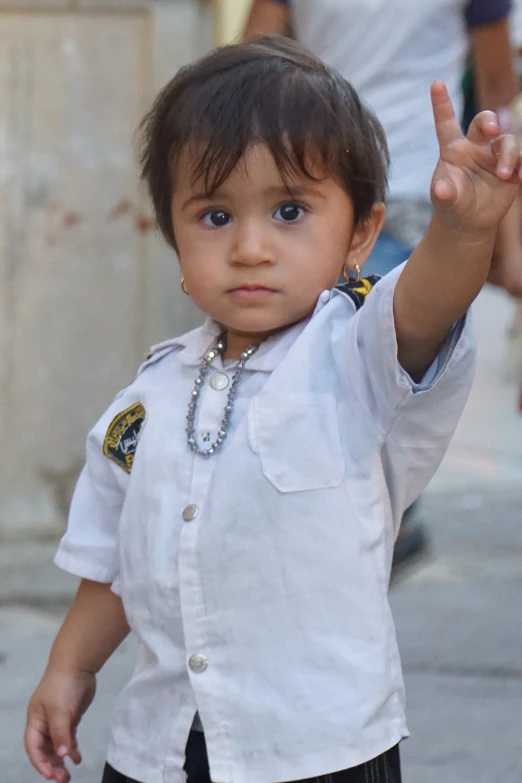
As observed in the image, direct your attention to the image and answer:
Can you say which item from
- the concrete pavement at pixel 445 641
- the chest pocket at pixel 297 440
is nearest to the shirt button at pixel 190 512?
the chest pocket at pixel 297 440

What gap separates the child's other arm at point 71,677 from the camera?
1.92m

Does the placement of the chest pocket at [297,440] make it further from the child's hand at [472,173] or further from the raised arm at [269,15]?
the raised arm at [269,15]

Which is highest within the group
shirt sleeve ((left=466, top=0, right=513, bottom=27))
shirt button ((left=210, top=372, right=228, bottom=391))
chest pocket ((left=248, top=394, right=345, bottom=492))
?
shirt sleeve ((left=466, top=0, right=513, bottom=27))

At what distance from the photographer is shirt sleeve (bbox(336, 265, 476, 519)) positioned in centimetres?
156

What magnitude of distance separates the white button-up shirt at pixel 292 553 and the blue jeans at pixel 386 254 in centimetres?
139

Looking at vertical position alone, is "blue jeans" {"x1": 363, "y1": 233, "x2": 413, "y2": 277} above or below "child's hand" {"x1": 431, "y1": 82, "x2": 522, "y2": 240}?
below

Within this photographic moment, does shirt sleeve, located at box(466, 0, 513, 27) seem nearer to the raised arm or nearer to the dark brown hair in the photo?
the raised arm

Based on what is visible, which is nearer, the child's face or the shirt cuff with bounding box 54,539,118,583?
the child's face

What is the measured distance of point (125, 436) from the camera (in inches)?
73.7

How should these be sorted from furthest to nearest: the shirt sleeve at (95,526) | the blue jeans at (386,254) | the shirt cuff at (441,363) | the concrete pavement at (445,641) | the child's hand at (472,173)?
the blue jeans at (386,254)
the concrete pavement at (445,641)
the shirt sleeve at (95,526)
the shirt cuff at (441,363)
the child's hand at (472,173)

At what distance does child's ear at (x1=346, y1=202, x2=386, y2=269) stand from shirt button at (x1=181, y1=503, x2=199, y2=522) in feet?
1.36

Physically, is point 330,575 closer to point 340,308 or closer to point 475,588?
point 340,308

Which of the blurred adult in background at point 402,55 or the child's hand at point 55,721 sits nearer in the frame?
the child's hand at point 55,721

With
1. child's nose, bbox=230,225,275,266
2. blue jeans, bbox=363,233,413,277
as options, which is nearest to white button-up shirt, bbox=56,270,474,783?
child's nose, bbox=230,225,275,266
